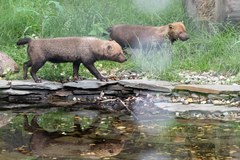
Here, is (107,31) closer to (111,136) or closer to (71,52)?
(71,52)

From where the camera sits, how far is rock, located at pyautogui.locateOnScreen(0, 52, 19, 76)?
10438 mm

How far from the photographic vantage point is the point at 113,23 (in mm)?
12922

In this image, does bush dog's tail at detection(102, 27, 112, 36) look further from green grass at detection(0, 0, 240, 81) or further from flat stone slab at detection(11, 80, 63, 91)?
flat stone slab at detection(11, 80, 63, 91)

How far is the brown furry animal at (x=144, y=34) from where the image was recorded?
37.6ft

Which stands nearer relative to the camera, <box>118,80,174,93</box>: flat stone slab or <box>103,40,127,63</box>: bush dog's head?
<box>118,80,174,93</box>: flat stone slab

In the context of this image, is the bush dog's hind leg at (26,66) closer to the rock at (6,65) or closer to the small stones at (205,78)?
the rock at (6,65)

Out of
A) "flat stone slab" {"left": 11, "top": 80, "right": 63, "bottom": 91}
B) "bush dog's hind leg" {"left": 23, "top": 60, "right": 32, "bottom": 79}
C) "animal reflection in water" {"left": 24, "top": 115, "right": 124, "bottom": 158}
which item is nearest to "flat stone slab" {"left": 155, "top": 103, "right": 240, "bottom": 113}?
"animal reflection in water" {"left": 24, "top": 115, "right": 124, "bottom": 158}

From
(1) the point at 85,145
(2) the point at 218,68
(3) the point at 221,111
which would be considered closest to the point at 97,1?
(2) the point at 218,68

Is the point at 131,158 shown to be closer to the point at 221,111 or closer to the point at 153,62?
the point at 221,111

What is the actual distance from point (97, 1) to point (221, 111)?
6.27 metres

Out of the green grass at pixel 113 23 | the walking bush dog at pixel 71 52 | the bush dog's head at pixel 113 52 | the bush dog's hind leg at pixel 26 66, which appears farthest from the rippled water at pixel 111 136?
the green grass at pixel 113 23

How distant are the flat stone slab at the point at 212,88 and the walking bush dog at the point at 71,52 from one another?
53.8 inches

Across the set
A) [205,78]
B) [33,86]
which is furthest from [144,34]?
[33,86]

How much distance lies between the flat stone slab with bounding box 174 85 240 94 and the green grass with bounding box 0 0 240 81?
0.78 meters
